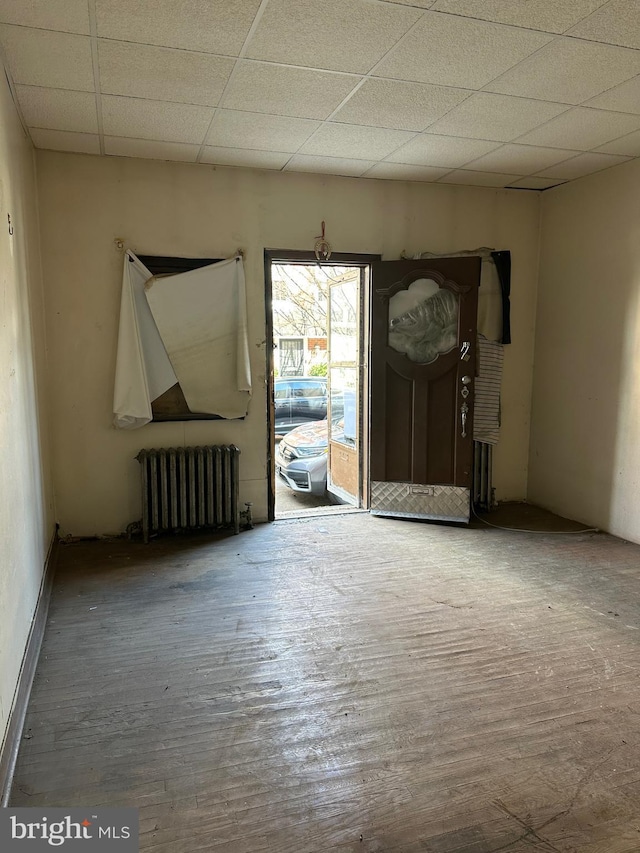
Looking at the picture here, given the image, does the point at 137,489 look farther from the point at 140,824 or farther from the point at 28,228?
the point at 140,824

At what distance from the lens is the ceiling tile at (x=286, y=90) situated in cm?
278

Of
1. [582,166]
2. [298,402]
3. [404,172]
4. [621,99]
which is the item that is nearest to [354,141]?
[404,172]

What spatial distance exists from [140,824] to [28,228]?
324 cm

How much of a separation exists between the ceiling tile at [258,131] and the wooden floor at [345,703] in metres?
2.76

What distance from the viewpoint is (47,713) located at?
2.29 meters

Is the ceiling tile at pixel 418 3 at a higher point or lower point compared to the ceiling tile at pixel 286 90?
lower

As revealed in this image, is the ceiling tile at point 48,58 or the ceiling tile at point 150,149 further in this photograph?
the ceiling tile at point 150,149

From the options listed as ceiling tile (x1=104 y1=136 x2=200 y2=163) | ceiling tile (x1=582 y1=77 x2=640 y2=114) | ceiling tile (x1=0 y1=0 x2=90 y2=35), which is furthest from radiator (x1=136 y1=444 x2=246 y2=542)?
ceiling tile (x1=582 y1=77 x2=640 y2=114)

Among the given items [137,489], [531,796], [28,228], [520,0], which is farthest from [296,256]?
[531,796]

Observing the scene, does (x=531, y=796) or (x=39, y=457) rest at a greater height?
(x=39, y=457)

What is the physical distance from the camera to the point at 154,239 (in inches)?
166

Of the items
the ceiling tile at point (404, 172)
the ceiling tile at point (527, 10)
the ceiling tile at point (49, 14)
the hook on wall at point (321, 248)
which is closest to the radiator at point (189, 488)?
the hook on wall at point (321, 248)

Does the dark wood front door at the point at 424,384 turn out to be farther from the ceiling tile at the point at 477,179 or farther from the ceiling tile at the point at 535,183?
the ceiling tile at the point at 535,183

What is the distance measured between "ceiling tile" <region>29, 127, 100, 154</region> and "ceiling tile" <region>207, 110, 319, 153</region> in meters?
0.77
